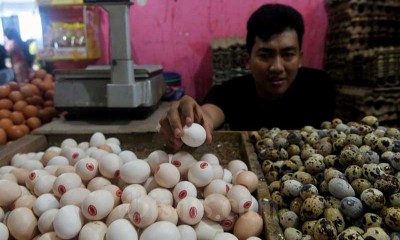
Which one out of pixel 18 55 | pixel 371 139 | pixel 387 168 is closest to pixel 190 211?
pixel 387 168

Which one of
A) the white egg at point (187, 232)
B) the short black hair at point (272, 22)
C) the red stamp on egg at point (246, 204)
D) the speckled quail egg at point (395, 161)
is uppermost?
the short black hair at point (272, 22)

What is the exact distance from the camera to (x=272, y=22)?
1.90m

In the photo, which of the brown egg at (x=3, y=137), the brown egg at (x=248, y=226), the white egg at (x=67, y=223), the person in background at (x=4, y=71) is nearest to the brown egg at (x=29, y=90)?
the brown egg at (x=3, y=137)

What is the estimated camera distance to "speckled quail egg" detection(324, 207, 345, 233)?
2.87 feet

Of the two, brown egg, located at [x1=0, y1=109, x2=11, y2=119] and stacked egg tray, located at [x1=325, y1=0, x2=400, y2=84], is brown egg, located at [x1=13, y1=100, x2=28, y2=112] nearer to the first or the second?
brown egg, located at [x1=0, y1=109, x2=11, y2=119]

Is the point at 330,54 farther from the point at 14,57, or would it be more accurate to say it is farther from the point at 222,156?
the point at 14,57

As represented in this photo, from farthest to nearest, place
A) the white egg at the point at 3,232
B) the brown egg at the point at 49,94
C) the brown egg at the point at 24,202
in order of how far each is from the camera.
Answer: the brown egg at the point at 49,94 → the brown egg at the point at 24,202 → the white egg at the point at 3,232

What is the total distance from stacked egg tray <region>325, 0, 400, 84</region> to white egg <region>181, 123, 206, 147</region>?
201 centimetres

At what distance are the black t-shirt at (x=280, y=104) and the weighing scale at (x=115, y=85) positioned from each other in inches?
20.3

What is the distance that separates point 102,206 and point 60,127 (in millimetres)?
951

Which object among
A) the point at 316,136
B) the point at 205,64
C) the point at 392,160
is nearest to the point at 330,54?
the point at 205,64

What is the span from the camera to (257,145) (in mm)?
1434

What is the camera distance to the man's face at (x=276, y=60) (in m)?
1.90

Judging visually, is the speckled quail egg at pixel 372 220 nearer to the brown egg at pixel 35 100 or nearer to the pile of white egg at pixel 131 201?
the pile of white egg at pixel 131 201
